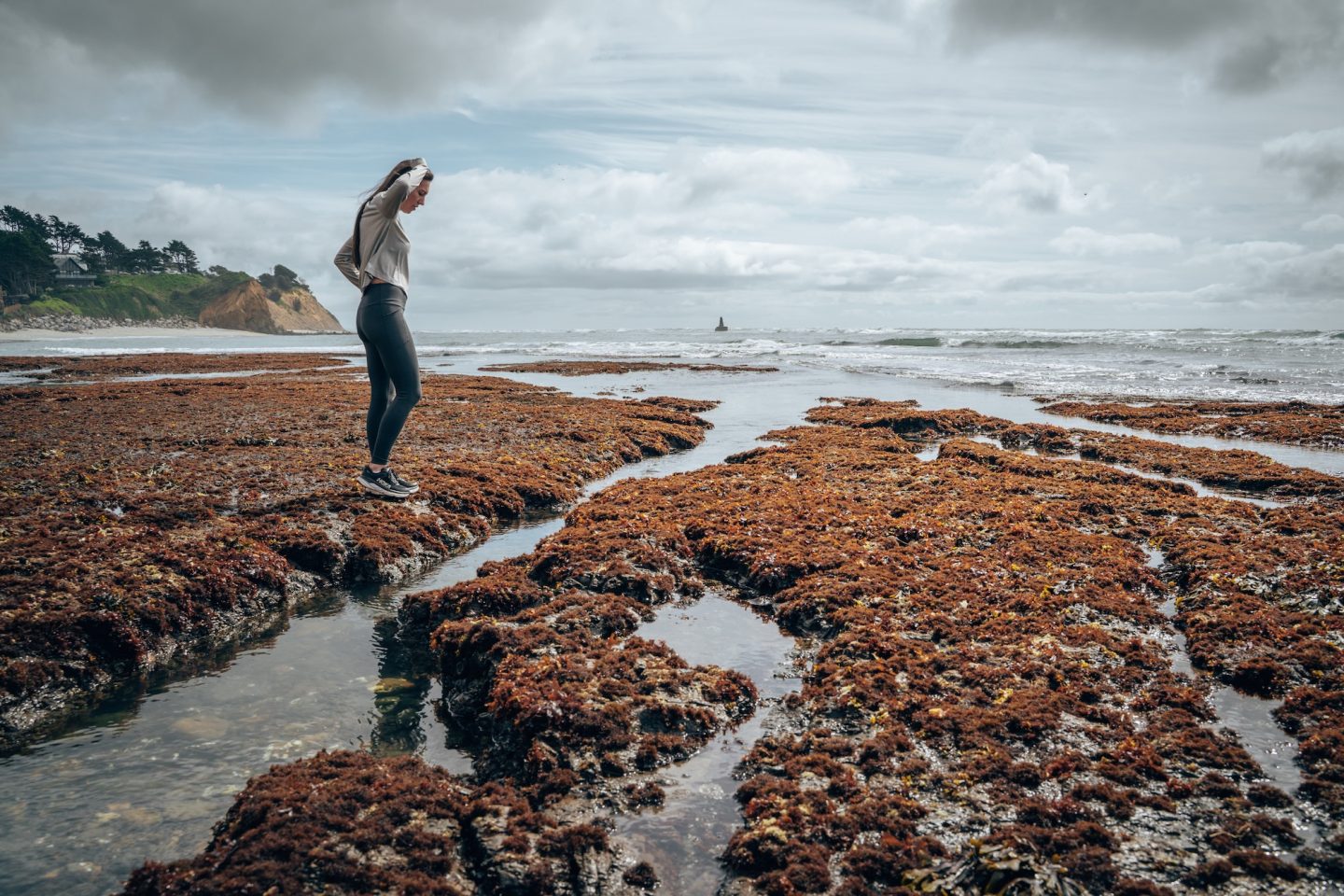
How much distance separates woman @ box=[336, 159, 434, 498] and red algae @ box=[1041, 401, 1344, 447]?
19.7 m

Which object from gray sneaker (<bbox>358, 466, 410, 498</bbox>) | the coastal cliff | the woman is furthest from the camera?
the coastal cliff

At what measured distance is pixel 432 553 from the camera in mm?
8359

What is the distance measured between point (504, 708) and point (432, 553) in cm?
410

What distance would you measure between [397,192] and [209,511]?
449cm

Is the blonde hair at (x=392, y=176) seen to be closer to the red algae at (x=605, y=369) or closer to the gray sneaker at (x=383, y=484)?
the gray sneaker at (x=383, y=484)

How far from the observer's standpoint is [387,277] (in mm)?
7852

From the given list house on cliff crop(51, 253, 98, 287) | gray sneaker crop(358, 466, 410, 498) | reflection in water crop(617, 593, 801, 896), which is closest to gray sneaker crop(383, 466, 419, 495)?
gray sneaker crop(358, 466, 410, 498)

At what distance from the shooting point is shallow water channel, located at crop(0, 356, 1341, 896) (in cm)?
351

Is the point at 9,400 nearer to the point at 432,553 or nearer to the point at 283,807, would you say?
the point at 432,553

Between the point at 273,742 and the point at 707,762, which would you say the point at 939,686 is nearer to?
the point at 707,762

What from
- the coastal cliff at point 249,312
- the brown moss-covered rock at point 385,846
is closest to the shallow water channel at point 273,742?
the brown moss-covered rock at point 385,846

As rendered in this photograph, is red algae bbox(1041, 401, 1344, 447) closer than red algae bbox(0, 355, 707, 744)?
No

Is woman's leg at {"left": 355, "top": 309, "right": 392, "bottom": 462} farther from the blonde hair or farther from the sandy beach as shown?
the sandy beach

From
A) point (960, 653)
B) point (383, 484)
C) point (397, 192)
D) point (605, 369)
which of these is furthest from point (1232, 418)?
point (605, 369)
